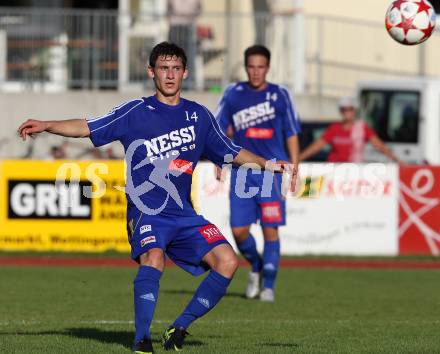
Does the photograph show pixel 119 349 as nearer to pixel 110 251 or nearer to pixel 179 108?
pixel 179 108

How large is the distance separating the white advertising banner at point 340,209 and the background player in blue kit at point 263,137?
539cm

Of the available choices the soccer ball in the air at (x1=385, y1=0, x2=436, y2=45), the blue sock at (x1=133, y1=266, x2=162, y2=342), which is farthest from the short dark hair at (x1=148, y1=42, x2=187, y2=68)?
the soccer ball in the air at (x1=385, y1=0, x2=436, y2=45)

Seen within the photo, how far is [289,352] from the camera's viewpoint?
8164mm

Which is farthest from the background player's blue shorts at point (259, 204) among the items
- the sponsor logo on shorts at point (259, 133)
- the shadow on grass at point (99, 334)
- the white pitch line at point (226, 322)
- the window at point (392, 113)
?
the window at point (392, 113)

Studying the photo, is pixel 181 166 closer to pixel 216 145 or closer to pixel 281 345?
pixel 216 145

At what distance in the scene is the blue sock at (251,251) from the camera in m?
12.3

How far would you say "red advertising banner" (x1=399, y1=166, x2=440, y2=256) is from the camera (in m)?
17.6

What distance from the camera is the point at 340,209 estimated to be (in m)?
17.6

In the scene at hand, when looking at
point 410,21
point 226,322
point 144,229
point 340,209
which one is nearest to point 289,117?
point 410,21

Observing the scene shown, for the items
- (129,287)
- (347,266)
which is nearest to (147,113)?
(129,287)

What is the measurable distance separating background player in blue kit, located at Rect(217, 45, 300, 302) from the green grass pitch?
636 mm

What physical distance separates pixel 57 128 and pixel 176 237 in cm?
106

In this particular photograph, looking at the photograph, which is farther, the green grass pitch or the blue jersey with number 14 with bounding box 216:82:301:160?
the blue jersey with number 14 with bounding box 216:82:301:160

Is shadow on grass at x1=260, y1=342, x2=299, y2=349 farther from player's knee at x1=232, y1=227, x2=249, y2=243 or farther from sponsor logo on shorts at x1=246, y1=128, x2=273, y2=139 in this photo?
sponsor logo on shorts at x1=246, y1=128, x2=273, y2=139
